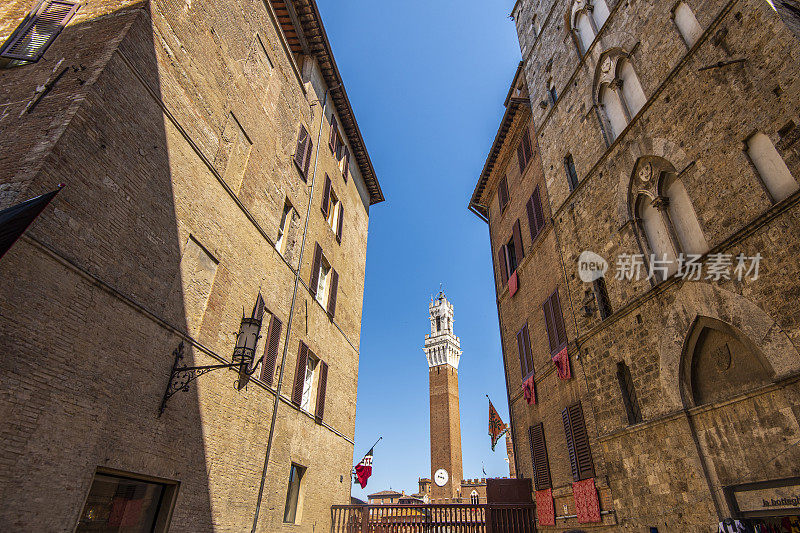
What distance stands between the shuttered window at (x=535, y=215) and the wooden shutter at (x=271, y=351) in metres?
9.30

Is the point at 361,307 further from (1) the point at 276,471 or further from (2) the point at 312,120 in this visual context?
(1) the point at 276,471

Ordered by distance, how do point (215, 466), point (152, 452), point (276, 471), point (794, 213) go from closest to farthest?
1. point (794, 213)
2. point (152, 452)
3. point (215, 466)
4. point (276, 471)

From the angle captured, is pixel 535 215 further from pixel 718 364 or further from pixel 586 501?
pixel 586 501

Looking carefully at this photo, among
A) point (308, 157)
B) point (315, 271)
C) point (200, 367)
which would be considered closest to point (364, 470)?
point (315, 271)

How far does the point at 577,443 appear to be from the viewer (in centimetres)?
1141

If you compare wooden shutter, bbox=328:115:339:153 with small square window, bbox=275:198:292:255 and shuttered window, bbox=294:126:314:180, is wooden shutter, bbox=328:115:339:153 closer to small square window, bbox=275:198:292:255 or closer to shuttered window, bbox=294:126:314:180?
shuttered window, bbox=294:126:314:180

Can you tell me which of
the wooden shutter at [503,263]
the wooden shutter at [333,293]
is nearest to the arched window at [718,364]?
the wooden shutter at [503,263]

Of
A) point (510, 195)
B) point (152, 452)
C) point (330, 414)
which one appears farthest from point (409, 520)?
point (510, 195)


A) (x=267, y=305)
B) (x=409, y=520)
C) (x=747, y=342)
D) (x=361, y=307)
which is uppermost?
(x=361, y=307)

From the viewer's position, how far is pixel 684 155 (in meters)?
8.62

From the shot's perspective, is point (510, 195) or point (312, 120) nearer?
point (312, 120)

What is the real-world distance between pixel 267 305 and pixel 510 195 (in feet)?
39.4

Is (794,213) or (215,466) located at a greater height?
(794,213)

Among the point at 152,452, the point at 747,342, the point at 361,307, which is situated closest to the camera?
the point at 747,342
